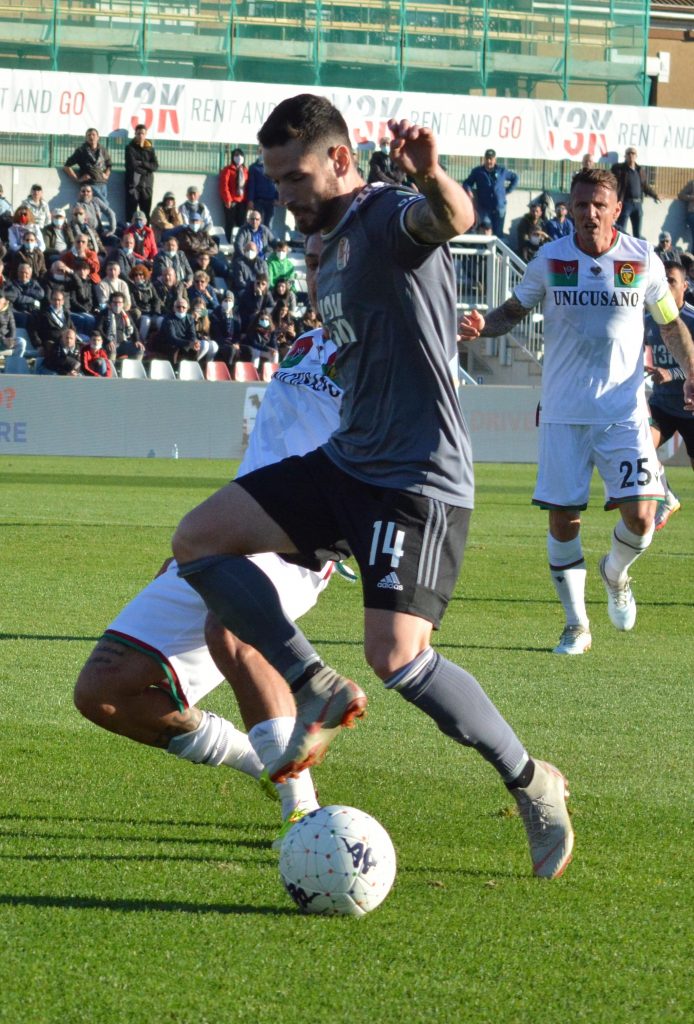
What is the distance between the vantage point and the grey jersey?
13.1 feet

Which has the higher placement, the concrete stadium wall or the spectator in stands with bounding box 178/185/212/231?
the spectator in stands with bounding box 178/185/212/231

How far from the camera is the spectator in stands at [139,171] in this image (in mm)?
26261

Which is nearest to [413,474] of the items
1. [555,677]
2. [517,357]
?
[555,677]

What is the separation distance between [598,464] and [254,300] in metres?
17.3

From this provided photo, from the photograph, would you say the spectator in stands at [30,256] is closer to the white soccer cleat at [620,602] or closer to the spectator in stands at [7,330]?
the spectator in stands at [7,330]

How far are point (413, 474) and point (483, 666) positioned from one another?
353 centimetres

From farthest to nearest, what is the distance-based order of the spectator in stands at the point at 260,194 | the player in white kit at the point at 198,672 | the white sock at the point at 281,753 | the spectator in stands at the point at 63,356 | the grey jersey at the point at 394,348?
1. the spectator in stands at the point at 260,194
2. the spectator in stands at the point at 63,356
3. the player in white kit at the point at 198,672
4. the white sock at the point at 281,753
5. the grey jersey at the point at 394,348

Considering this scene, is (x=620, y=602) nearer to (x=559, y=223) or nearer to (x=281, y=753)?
(x=281, y=753)

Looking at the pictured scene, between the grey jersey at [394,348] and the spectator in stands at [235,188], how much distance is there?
24106mm

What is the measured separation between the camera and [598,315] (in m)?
8.17

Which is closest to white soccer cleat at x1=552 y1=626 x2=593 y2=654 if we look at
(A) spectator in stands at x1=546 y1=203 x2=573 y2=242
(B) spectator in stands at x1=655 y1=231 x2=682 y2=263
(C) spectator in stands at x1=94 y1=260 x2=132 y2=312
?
(C) spectator in stands at x1=94 y1=260 x2=132 y2=312

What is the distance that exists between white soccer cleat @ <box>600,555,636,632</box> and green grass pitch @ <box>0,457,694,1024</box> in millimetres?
310

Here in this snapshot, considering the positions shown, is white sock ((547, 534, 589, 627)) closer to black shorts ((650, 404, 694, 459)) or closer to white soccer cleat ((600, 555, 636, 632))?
white soccer cleat ((600, 555, 636, 632))

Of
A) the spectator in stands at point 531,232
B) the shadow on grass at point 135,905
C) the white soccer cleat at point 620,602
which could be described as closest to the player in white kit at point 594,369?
the white soccer cleat at point 620,602
